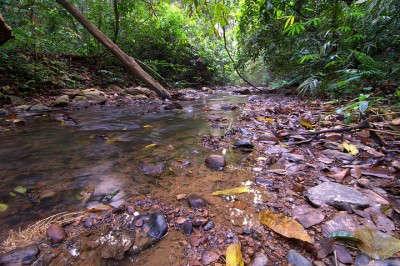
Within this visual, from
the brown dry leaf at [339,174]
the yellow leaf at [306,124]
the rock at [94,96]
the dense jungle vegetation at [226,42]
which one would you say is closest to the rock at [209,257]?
the brown dry leaf at [339,174]

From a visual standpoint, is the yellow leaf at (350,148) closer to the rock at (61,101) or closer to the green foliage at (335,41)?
the green foliage at (335,41)

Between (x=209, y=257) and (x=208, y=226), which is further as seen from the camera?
(x=208, y=226)

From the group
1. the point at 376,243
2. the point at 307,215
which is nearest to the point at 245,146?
the point at 307,215

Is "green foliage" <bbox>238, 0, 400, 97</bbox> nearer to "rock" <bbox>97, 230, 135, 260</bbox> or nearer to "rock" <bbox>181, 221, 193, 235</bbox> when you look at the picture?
"rock" <bbox>181, 221, 193, 235</bbox>

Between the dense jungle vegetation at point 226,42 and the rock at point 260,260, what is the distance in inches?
73.9

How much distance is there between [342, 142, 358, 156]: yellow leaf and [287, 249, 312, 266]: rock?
1278 millimetres

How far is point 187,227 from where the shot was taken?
1.27 m

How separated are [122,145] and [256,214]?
63.6 inches

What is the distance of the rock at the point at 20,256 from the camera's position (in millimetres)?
1069

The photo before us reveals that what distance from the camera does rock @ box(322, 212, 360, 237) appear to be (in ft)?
3.95

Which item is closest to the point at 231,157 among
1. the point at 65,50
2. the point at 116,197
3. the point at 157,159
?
the point at 157,159

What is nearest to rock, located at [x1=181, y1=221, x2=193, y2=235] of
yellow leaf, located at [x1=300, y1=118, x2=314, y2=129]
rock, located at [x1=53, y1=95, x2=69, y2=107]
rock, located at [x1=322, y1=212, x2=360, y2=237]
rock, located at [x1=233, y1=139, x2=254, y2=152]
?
rock, located at [x1=322, y1=212, x2=360, y2=237]

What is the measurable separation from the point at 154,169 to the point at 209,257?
0.98 metres

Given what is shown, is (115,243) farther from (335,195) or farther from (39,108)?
(39,108)
